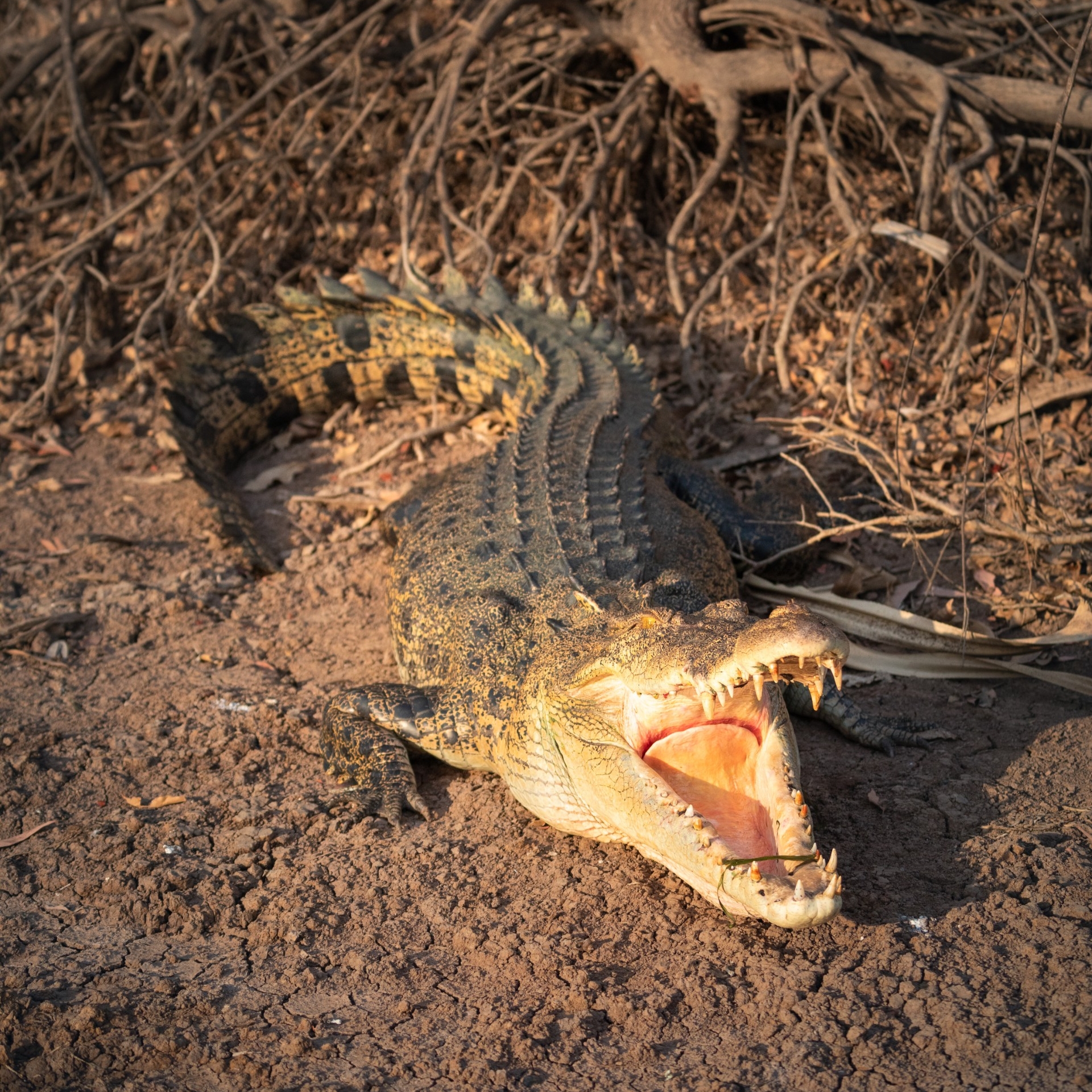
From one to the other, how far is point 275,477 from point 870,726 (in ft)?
10.6

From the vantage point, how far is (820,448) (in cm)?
469

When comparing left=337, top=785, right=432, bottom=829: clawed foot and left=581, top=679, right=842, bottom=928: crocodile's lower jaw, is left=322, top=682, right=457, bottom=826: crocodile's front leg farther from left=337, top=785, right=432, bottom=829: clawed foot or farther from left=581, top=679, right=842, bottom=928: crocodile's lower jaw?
left=581, top=679, right=842, bottom=928: crocodile's lower jaw

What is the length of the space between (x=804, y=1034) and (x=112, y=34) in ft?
25.2

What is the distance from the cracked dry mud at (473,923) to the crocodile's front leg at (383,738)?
0.08 m

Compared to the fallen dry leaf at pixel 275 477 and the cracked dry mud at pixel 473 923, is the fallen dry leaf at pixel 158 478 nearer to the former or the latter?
the fallen dry leaf at pixel 275 477

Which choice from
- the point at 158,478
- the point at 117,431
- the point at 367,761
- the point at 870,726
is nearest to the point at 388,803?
the point at 367,761

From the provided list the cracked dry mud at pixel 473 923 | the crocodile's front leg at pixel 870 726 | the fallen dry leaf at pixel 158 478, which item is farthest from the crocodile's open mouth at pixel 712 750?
the fallen dry leaf at pixel 158 478

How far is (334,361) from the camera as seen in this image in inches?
214

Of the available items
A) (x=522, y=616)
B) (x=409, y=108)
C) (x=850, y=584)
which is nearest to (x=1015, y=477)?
(x=850, y=584)

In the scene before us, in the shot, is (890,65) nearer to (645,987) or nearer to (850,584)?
(850,584)

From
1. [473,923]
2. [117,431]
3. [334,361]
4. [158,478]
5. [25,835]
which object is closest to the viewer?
[473,923]

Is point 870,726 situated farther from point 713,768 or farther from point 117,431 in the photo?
point 117,431

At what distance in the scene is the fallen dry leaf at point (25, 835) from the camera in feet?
9.67

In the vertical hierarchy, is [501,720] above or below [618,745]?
below
